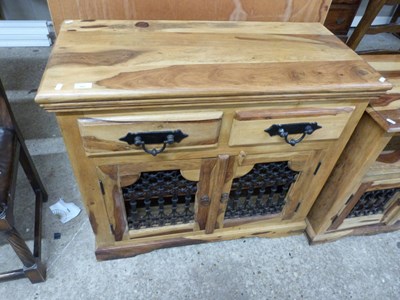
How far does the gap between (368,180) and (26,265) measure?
1.23 metres

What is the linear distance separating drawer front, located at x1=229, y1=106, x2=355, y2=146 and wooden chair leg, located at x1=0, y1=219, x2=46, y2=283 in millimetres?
726

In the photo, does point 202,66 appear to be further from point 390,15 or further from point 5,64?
point 390,15

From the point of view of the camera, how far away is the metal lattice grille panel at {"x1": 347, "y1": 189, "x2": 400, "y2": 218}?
1139 millimetres

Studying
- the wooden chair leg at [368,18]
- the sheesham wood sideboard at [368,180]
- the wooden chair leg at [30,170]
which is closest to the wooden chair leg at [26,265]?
Answer: the wooden chair leg at [30,170]

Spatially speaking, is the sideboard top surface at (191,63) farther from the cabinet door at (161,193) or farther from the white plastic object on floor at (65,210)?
the white plastic object on floor at (65,210)

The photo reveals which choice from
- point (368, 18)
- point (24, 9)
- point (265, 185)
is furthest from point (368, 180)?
point (24, 9)

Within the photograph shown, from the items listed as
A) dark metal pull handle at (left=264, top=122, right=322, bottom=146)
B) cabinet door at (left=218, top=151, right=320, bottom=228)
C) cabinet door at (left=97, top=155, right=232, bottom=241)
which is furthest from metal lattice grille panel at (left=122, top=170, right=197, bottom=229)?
dark metal pull handle at (left=264, top=122, right=322, bottom=146)

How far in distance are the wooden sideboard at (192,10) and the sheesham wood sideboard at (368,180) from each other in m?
0.28

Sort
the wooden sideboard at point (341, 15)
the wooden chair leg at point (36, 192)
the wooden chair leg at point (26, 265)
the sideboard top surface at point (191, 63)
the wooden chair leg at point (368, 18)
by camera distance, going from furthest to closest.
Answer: the wooden sideboard at point (341, 15), the wooden chair leg at point (368, 18), the wooden chair leg at point (36, 192), the wooden chair leg at point (26, 265), the sideboard top surface at point (191, 63)

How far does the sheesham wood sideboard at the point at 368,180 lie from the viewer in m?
0.85

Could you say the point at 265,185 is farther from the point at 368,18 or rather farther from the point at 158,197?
the point at 368,18

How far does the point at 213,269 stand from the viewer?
3.81 ft

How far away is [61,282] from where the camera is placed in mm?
1074

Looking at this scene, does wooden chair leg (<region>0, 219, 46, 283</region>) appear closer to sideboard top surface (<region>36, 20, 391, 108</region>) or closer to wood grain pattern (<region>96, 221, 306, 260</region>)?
wood grain pattern (<region>96, 221, 306, 260</region>)
